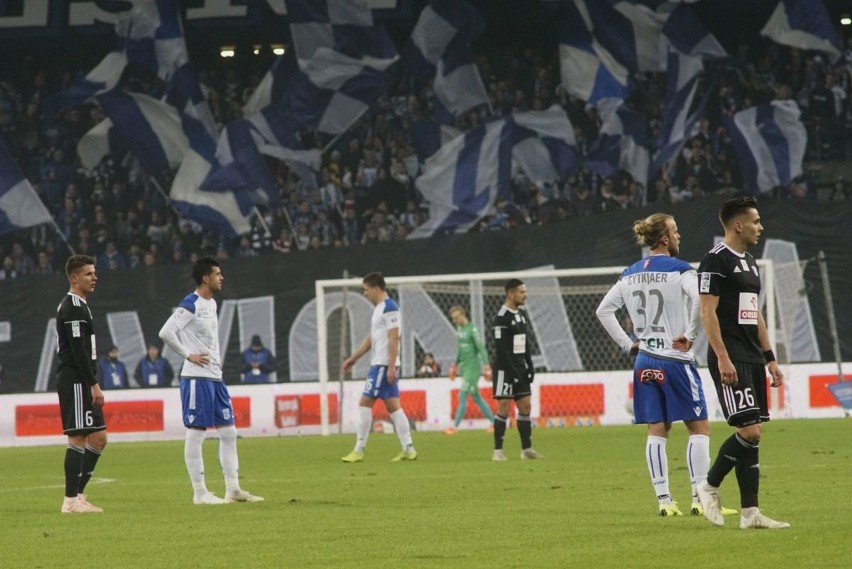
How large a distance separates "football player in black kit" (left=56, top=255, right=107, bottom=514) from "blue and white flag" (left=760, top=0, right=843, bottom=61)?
21.8 meters

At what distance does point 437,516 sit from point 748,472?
2.67 metres

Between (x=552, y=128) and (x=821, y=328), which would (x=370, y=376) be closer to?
(x=821, y=328)

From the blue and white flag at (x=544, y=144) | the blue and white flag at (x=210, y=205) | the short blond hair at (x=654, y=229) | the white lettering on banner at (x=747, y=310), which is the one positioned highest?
the blue and white flag at (x=544, y=144)

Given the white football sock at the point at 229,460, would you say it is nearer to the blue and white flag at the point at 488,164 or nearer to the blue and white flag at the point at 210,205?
the blue and white flag at the point at 488,164

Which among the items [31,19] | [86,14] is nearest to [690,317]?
[86,14]

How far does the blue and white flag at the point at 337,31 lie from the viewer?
113 ft

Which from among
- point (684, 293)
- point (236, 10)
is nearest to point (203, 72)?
point (236, 10)

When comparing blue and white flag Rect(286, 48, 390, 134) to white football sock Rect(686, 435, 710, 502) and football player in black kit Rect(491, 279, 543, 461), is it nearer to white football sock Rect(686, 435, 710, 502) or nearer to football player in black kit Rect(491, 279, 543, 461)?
football player in black kit Rect(491, 279, 543, 461)

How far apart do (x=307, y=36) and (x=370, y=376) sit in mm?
17659

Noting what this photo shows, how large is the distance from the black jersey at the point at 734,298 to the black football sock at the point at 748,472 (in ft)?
1.65

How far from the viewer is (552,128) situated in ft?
Result: 105

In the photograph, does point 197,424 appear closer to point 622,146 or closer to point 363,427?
point 363,427

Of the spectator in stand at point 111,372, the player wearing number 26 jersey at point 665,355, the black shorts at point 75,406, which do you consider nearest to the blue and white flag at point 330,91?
the spectator in stand at point 111,372

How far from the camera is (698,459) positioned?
9.73 metres
